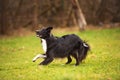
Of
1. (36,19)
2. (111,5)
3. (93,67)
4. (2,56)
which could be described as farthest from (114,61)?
(111,5)

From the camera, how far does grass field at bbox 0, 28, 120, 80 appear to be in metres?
11.7

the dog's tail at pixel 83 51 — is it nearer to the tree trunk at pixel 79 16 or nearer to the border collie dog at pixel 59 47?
the border collie dog at pixel 59 47

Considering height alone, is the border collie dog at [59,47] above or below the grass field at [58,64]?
above

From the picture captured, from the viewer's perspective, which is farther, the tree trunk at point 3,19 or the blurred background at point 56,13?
the blurred background at point 56,13

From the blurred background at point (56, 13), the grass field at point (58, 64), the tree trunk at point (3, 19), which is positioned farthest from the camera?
the blurred background at point (56, 13)

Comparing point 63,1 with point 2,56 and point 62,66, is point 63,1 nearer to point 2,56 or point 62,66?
point 2,56

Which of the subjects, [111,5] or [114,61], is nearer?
[114,61]

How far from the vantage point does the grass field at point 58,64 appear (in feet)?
38.3

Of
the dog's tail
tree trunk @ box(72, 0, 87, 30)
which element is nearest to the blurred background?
tree trunk @ box(72, 0, 87, 30)

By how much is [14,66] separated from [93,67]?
2580 mm

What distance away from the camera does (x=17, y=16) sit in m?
27.5

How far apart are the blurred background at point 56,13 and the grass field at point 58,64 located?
16.7 feet

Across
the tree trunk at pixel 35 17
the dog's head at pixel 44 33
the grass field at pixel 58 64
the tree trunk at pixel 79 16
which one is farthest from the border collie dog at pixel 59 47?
the tree trunk at pixel 35 17

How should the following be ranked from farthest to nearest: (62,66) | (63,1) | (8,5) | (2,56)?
(63,1)
(8,5)
(2,56)
(62,66)
